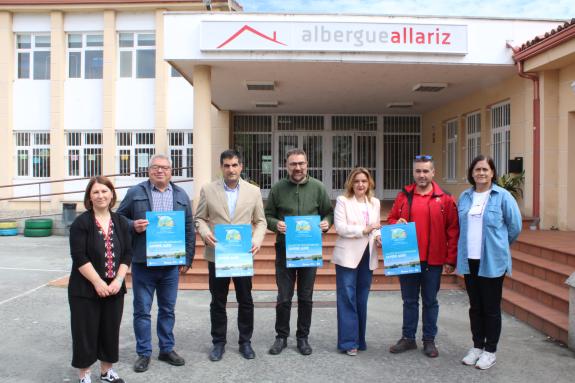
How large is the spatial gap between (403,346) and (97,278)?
272 cm

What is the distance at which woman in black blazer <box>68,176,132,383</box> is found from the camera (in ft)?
11.6

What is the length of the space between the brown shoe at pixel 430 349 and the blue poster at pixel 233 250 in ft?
5.67

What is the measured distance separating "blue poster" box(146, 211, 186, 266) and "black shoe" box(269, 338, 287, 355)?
1161 mm

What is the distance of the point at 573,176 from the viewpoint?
28.1 feet

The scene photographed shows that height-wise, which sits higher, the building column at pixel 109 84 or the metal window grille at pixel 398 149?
the building column at pixel 109 84

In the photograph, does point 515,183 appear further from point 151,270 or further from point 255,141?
point 255,141

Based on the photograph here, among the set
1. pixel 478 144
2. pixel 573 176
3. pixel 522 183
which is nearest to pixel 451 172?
pixel 478 144

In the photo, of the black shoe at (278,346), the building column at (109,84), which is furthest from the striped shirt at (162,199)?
the building column at (109,84)

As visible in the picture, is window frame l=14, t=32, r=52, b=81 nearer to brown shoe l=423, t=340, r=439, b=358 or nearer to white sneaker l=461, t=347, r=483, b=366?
brown shoe l=423, t=340, r=439, b=358

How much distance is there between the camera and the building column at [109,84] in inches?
600

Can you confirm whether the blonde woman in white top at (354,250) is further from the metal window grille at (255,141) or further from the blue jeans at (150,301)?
the metal window grille at (255,141)

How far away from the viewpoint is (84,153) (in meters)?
15.7

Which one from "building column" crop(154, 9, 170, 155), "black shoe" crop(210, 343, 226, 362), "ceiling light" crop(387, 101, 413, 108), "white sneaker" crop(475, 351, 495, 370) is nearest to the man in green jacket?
"black shoe" crop(210, 343, 226, 362)

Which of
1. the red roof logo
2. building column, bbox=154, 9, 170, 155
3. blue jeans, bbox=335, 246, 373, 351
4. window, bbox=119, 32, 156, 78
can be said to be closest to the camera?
blue jeans, bbox=335, 246, 373, 351
